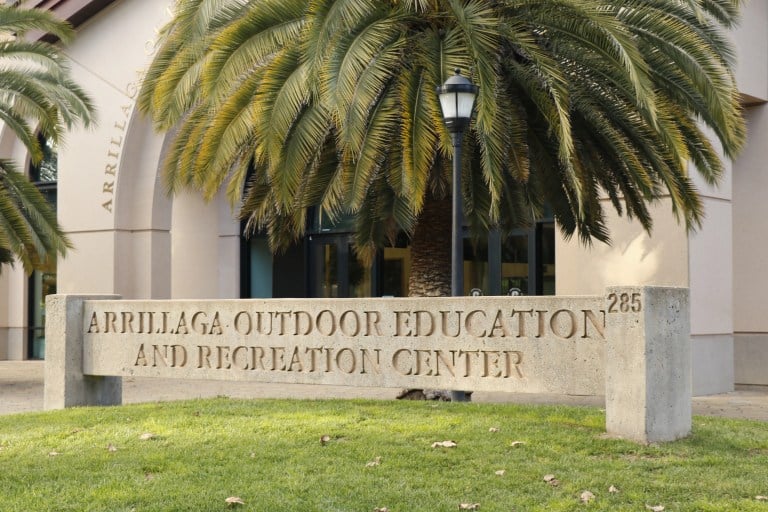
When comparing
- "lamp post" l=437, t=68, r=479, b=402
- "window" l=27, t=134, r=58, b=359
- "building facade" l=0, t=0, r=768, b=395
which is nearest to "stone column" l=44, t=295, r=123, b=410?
"lamp post" l=437, t=68, r=479, b=402

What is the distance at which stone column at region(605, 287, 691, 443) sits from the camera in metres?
8.45

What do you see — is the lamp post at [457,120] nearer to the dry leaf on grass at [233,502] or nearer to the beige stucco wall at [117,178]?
the dry leaf on grass at [233,502]

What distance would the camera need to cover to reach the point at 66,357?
12.4m

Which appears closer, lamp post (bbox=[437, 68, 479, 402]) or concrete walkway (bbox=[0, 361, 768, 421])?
lamp post (bbox=[437, 68, 479, 402])

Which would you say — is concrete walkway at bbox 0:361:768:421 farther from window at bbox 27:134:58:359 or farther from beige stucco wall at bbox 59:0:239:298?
window at bbox 27:134:58:359

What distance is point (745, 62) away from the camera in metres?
17.7

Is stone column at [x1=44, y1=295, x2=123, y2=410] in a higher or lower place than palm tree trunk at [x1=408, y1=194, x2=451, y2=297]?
lower

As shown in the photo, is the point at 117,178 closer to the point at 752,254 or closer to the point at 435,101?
the point at 435,101

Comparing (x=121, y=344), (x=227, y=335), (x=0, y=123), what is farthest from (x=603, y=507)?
(x=0, y=123)

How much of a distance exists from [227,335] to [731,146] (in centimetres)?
667

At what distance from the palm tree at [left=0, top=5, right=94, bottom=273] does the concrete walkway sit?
8.57 ft

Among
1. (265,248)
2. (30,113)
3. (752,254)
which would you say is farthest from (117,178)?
(752,254)

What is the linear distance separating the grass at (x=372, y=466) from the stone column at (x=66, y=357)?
5.90ft

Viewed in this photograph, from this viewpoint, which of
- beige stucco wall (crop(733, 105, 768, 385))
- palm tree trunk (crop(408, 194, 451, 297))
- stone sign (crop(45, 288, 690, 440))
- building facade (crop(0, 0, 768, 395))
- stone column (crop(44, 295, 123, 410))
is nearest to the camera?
stone sign (crop(45, 288, 690, 440))
